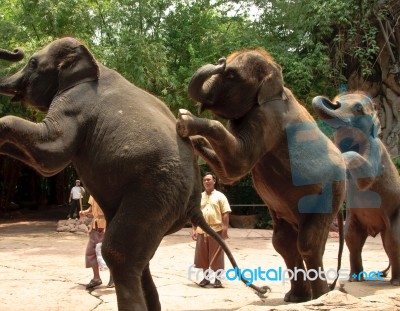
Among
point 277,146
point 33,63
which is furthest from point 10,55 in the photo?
point 277,146

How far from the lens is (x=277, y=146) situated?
10.9 ft

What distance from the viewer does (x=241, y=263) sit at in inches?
280

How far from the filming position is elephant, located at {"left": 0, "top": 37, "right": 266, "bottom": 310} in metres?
2.60

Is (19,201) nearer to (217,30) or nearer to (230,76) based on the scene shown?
(217,30)

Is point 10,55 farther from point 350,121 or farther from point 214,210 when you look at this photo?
point 214,210

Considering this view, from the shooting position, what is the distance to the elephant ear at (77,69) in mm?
2844

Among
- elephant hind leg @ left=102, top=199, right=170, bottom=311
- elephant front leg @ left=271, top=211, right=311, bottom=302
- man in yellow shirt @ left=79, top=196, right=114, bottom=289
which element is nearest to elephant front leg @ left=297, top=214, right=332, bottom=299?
elephant front leg @ left=271, top=211, right=311, bottom=302

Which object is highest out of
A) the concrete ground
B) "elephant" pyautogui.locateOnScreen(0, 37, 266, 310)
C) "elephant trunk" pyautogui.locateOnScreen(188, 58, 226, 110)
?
"elephant trunk" pyautogui.locateOnScreen(188, 58, 226, 110)

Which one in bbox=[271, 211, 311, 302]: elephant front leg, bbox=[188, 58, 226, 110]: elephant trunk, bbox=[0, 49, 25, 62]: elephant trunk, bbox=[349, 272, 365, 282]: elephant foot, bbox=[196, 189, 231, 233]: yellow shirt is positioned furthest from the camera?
bbox=[196, 189, 231, 233]: yellow shirt

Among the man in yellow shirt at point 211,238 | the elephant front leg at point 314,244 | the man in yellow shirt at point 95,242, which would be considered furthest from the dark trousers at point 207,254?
the elephant front leg at point 314,244

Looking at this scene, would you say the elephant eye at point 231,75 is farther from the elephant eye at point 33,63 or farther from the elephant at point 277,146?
the elephant eye at point 33,63

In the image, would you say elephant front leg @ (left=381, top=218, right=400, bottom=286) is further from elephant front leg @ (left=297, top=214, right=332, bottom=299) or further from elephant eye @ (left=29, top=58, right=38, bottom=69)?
elephant eye @ (left=29, top=58, right=38, bottom=69)

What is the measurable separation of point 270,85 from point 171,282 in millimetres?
2946

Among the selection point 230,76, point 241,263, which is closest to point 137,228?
point 230,76
